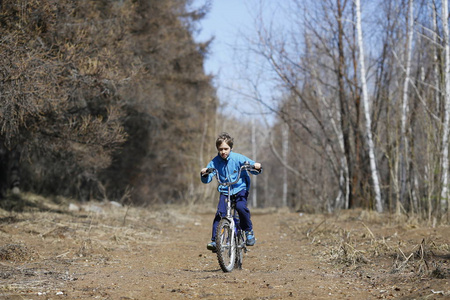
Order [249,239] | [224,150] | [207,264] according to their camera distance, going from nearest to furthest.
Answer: [224,150] < [249,239] < [207,264]

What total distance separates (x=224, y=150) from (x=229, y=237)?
44.5 inches

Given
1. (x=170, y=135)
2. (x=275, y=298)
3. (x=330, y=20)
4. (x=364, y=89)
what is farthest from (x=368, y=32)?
(x=275, y=298)

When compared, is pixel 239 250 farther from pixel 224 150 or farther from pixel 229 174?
pixel 224 150

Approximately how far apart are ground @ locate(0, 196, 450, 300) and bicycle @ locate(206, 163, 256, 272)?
179 millimetres

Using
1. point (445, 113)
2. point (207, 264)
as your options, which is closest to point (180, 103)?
point (445, 113)

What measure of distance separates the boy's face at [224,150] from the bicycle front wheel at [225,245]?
865 mm

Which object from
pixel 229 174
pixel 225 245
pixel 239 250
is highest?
pixel 229 174

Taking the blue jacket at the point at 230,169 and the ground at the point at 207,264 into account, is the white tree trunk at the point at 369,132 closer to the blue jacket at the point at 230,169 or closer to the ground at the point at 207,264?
the ground at the point at 207,264

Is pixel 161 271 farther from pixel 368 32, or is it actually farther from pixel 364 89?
pixel 368 32

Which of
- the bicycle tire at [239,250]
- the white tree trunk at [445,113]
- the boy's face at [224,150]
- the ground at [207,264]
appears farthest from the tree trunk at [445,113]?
the boy's face at [224,150]

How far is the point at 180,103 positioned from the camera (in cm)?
2559

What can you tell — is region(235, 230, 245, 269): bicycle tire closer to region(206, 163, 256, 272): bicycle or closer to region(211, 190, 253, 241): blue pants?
region(206, 163, 256, 272): bicycle

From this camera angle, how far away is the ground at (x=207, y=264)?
527 cm

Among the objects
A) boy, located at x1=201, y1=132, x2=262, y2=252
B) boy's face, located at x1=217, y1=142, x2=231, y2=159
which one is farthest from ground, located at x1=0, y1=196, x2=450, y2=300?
boy's face, located at x1=217, y1=142, x2=231, y2=159
